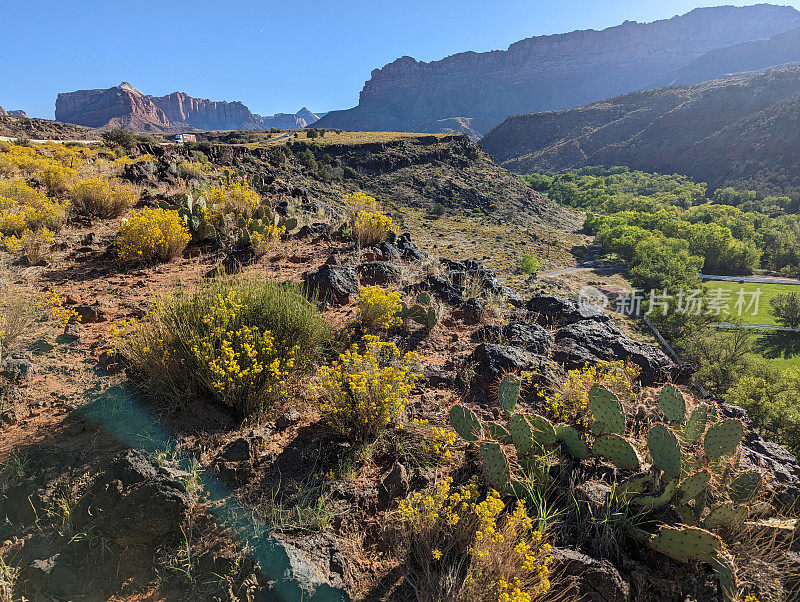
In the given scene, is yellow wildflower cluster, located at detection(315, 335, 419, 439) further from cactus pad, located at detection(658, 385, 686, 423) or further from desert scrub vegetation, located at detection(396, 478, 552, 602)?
cactus pad, located at detection(658, 385, 686, 423)

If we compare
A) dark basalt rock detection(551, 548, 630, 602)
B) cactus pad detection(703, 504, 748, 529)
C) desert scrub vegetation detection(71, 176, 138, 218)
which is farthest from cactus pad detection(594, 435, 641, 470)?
desert scrub vegetation detection(71, 176, 138, 218)

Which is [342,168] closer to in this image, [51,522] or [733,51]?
[51,522]

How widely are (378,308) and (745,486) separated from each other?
3.49m

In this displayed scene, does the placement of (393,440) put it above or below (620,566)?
above

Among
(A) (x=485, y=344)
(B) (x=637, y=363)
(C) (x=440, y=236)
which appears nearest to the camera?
(A) (x=485, y=344)

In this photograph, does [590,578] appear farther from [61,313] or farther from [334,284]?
[61,313]

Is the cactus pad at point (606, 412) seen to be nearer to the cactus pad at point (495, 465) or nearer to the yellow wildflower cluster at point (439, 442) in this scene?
the cactus pad at point (495, 465)

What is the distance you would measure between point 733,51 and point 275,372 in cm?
28907

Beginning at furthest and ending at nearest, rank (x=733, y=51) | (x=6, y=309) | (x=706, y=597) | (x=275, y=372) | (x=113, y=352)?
(x=733, y=51) < (x=6, y=309) < (x=113, y=352) < (x=275, y=372) < (x=706, y=597)

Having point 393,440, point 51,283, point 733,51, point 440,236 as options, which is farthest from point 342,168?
point 733,51

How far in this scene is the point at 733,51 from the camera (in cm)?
19688

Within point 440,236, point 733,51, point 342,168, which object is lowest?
point 440,236

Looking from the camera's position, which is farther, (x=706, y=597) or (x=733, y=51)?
(x=733, y=51)

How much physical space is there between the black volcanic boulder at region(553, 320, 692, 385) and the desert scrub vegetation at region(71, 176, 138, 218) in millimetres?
8941
